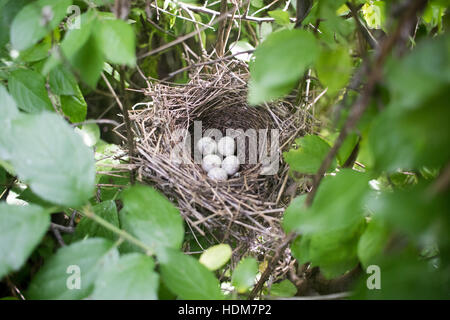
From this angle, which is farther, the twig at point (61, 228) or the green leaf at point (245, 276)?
the twig at point (61, 228)

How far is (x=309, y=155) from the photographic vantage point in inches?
24.5

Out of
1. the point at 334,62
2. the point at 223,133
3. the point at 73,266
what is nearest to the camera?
the point at 334,62

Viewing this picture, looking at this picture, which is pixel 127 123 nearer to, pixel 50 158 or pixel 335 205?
pixel 50 158

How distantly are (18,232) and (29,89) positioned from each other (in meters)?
0.38

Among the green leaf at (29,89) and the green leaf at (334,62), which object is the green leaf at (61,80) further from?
the green leaf at (334,62)

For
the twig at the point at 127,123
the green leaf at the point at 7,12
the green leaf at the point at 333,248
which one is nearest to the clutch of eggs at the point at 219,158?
the twig at the point at 127,123

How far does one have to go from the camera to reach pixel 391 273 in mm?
284

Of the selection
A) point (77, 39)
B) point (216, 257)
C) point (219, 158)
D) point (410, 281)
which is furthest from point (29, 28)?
point (219, 158)

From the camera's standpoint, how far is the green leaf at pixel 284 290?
77cm

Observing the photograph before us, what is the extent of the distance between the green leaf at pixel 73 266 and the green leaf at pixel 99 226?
0.51ft

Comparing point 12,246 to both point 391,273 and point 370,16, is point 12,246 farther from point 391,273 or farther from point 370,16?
point 370,16

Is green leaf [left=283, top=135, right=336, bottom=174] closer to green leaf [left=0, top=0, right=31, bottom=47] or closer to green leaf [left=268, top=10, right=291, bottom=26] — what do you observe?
green leaf [left=268, top=10, right=291, bottom=26]
